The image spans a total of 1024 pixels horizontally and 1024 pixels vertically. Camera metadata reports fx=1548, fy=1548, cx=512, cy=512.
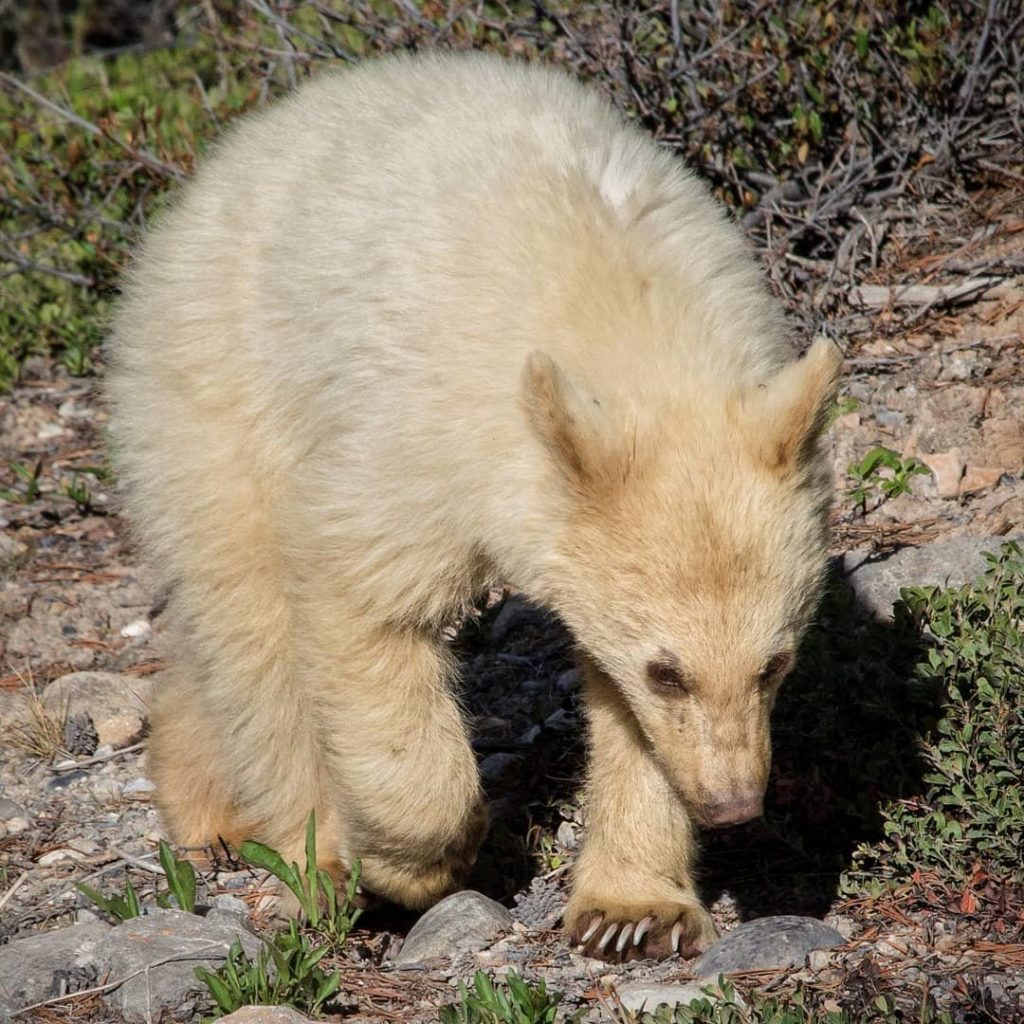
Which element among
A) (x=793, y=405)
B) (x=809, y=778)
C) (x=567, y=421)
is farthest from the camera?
(x=809, y=778)

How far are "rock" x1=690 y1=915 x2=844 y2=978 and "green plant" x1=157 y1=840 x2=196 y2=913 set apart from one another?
140 cm

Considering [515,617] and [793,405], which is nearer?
[793,405]

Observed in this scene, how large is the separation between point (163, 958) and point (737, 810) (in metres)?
1.47

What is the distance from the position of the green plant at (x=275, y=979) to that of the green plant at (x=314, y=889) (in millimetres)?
311

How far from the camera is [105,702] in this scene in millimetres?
5793

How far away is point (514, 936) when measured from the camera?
4367mm

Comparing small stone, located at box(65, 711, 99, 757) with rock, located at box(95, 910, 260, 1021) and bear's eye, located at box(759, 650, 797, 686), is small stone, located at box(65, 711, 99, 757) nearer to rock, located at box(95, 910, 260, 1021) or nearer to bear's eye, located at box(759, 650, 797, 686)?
rock, located at box(95, 910, 260, 1021)

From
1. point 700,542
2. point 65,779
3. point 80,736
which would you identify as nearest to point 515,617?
point 80,736

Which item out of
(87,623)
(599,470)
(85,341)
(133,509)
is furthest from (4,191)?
(599,470)

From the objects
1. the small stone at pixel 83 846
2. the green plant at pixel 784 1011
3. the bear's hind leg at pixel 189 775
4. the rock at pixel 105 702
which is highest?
the green plant at pixel 784 1011

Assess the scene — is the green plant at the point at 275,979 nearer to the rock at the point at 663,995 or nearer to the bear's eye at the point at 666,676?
the rock at the point at 663,995

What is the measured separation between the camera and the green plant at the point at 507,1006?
3.45m

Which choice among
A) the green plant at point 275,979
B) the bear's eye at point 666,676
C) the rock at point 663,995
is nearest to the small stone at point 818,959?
the rock at point 663,995

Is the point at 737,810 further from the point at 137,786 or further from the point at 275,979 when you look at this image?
the point at 137,786
